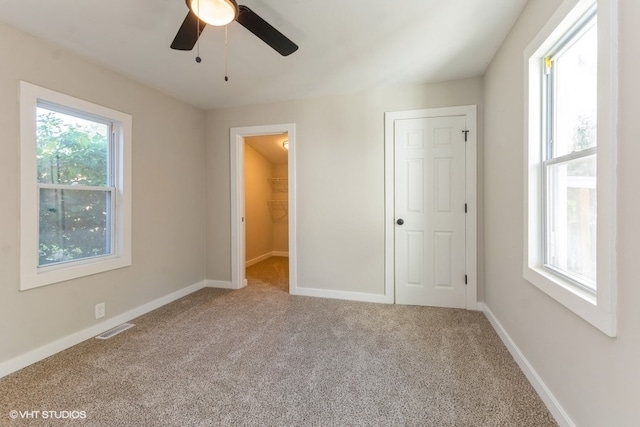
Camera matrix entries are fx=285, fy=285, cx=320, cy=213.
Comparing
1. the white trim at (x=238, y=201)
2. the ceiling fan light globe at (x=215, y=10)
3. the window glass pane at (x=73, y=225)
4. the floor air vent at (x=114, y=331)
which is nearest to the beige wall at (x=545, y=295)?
the ceiling fan light globe at (x=215, y=10)

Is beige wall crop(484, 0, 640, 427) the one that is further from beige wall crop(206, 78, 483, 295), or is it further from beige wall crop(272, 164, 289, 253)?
beige wall crop(272, 164, 289, 253)

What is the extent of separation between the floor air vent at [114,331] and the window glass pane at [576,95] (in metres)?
3.55

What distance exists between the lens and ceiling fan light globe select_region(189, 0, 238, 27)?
139 centimetres

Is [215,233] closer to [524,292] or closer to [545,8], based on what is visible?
[524,292]

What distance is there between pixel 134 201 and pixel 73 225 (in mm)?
556

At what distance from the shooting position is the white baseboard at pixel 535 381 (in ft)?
4.65

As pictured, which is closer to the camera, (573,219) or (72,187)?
(573,219)

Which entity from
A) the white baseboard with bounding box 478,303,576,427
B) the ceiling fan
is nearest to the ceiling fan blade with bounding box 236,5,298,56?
the ceiling fan

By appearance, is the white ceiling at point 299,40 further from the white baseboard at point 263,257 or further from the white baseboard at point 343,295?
the white baseboard at point 263,257

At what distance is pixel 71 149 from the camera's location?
2.38 m

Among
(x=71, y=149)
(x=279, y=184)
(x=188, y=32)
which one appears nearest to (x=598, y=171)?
(x=188, y=32)

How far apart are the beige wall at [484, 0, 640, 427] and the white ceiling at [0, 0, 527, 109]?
39 centimetres

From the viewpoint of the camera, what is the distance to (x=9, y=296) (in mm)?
1942

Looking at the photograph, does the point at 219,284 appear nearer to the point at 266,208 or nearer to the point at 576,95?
the point at 266,208
